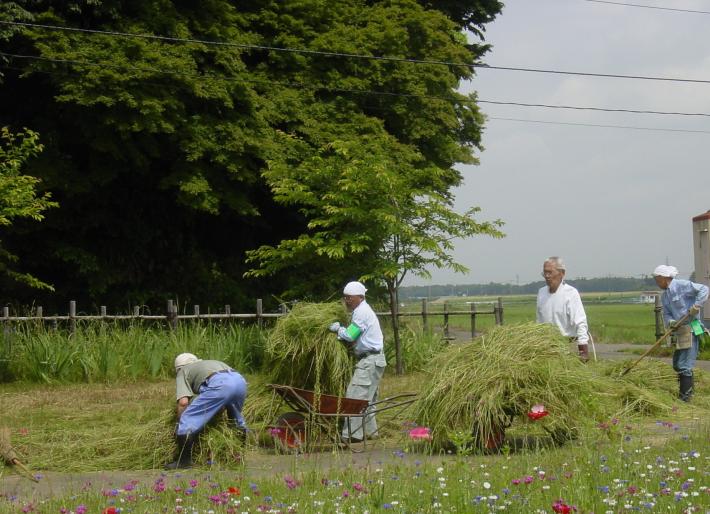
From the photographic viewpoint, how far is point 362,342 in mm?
9852

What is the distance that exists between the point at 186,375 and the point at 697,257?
65.6 ft

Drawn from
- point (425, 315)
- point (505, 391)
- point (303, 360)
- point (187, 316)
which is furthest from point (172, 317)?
point (505, 391)

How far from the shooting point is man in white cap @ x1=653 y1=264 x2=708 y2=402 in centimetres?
1130

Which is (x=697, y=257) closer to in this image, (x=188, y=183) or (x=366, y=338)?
(x=188, y=183)

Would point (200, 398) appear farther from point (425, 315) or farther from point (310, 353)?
point (425, 315)

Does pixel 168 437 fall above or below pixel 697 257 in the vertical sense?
below

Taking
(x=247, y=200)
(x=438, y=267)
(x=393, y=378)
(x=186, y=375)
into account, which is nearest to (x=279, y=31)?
(x=247, y=200)

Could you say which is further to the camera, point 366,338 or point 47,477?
point 366,338

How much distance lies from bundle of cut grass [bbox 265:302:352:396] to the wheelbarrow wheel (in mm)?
577

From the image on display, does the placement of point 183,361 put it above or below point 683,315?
below

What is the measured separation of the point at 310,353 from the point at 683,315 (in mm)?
4364

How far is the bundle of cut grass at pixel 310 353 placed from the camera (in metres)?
10.0

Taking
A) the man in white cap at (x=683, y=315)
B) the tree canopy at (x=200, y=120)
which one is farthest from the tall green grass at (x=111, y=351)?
the man in white cap at (x=683, y=315)

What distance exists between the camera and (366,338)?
9859 millimetres
